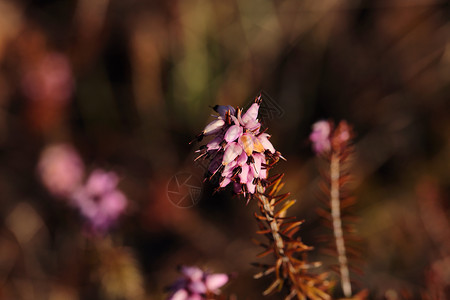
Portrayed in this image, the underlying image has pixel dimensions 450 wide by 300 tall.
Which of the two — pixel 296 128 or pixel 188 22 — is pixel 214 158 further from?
pixel 188 22

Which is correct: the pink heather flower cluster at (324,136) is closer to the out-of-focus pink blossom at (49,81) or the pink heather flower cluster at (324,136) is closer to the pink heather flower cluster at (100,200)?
the pink heather flower cluster at (100,200)

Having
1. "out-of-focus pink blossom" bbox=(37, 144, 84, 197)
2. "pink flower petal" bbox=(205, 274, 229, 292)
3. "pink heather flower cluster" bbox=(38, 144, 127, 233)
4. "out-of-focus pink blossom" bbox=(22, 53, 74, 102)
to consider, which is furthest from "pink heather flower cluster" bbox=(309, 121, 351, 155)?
"out-of-focus pink blossom" bbox=(22, 53, 74, 102)

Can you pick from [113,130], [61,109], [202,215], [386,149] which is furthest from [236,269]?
[61,109]

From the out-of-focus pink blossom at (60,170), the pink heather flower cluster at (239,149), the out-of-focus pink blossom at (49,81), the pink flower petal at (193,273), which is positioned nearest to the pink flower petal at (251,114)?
the pink heather flower cluster at (239,149)

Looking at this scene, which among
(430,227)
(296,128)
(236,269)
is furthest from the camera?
(296,128)

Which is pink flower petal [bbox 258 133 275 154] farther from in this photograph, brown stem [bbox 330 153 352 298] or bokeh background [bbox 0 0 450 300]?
bokeh background [bbox 0 0 450 300]

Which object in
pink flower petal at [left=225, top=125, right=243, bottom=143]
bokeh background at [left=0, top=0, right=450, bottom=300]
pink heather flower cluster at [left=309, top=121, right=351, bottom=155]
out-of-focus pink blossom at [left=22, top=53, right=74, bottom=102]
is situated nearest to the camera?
pink flower petal at [left=225, top=125, right=243, bottom=143]

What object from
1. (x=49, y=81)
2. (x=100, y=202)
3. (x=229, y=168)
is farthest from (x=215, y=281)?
(x=49, y=81)
